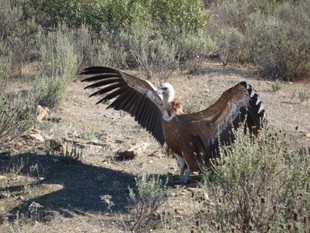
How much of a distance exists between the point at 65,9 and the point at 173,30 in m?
1.99

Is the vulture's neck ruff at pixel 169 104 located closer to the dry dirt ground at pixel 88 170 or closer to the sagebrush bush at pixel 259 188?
the dry dirt ground at pixel 88 170

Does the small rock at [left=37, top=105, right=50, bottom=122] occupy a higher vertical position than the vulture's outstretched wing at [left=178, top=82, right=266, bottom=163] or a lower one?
lower

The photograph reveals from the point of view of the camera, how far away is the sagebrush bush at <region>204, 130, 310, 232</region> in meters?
3.62

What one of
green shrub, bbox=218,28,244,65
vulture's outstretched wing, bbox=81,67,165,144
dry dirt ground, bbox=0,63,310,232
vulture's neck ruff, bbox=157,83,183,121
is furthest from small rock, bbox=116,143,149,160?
green shrub, bbox=218,28,244,65

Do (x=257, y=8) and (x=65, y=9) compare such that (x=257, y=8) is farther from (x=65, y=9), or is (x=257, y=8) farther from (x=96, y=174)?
(x=96, y=174)

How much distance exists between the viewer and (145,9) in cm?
1056

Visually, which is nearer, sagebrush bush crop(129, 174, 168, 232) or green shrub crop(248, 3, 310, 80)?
sagebrush bush crop(129, 174, 168, 232)

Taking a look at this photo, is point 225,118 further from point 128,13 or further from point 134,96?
point 128,13

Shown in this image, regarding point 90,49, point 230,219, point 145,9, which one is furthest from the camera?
point 145,9

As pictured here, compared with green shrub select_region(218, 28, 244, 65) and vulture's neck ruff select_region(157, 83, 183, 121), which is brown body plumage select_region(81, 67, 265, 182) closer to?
vulture's neck ruff select_region(157, 83, 183, 121)

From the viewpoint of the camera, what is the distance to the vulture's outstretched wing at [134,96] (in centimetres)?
624

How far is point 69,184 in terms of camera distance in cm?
545

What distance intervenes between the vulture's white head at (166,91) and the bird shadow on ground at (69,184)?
32.5 inches

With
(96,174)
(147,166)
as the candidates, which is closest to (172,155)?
(147,166)
